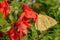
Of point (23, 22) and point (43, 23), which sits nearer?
point (23, 22)

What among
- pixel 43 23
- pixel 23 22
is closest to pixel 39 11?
pixel 43 23

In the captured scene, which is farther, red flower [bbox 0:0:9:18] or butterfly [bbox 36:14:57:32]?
butterfly [bbox 36:14:57:32]

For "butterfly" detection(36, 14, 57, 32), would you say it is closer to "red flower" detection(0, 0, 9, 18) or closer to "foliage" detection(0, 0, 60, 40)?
"foliage" detection(0, 0, 60, 40)

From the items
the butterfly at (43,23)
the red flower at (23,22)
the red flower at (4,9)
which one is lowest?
the butterfly at (43,23)

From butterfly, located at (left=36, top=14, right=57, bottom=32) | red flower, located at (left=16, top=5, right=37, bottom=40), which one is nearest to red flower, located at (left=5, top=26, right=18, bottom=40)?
red flower, located at (left=16, top=5, right=37, bottom=40)

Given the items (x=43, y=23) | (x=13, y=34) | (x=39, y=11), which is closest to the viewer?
(x=13, y=34)

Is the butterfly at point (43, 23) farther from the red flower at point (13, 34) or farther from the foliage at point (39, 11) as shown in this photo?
the red flower at point (13, 34)

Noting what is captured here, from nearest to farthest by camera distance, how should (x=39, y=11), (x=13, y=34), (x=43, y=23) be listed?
(x=13, y=34)
(x=43, y=23)
(x=39, y=11)

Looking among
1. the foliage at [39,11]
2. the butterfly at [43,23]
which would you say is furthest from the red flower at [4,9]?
the butterfly at [43,23]

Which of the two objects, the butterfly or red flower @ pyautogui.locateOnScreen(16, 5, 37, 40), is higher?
red flower @ pyautogui.locateOnScreen(16, 5, 37, 40)

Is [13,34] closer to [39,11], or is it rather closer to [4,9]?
[4,9]

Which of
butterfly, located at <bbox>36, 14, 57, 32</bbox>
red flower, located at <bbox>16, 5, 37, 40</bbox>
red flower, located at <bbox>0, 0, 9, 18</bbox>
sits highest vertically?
red flower, located at <bbox>0, 0, 9, 18</bbox>

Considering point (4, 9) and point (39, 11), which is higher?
point (4, 9)

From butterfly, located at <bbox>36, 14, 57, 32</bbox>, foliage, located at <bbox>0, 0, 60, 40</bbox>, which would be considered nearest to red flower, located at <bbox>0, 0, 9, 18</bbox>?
foliage, located at <bbox>0, 0, 60, 40</bbox>
